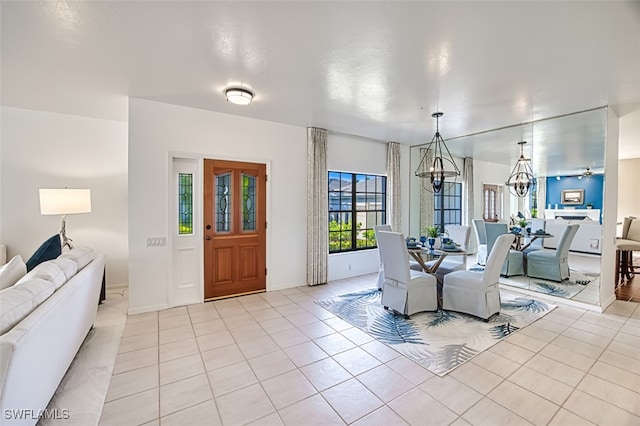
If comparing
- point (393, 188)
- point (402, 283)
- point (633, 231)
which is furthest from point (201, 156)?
point (633, 231)

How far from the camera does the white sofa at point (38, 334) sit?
1.48 meters

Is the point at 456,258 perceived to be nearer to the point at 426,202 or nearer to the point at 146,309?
the point at 426,202

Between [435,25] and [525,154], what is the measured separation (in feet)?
13.4

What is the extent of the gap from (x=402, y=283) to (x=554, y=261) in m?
3.19

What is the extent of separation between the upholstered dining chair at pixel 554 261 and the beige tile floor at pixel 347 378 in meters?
1.26

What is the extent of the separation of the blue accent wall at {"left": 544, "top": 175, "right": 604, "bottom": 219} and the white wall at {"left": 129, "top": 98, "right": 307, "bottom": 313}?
14.1ft

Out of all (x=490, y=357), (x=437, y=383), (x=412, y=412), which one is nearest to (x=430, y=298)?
(x=490, y=357)

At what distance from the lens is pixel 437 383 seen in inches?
93.3

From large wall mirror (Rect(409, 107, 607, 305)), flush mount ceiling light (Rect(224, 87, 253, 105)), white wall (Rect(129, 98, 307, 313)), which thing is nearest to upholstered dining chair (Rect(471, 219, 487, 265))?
large wall mirror (Rect(409, 107, 607, 305))

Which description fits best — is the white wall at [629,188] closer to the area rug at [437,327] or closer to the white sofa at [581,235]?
the white sofa at [581,235]

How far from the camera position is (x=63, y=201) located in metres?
3.81

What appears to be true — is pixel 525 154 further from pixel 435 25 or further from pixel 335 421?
pixel 335 421

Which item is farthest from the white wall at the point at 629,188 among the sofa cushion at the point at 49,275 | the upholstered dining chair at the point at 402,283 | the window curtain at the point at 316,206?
the sofa cushion at the point at 49,275

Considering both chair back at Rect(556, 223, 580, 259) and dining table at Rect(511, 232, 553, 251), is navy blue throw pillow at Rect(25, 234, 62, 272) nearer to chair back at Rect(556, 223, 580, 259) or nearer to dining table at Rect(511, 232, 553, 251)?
dining table at Rect(511, 232, 553, 251)
